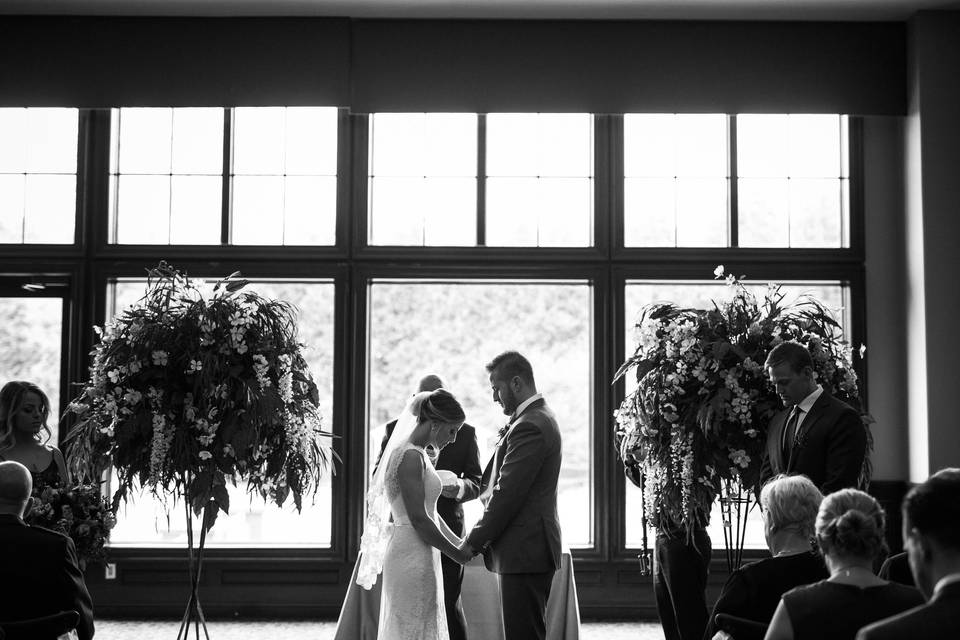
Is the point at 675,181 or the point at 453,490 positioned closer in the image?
the point at 453,490

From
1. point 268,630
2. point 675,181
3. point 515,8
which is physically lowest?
point 268,630

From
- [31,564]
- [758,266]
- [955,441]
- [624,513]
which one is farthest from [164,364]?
[955,441]

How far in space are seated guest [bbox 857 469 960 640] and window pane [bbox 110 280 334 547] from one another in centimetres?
563

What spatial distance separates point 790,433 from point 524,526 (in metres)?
1.22

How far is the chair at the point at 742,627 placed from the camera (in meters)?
2.99

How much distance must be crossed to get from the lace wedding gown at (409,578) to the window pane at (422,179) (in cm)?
328

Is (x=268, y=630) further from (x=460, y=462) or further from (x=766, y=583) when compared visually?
(x=766, y=583)

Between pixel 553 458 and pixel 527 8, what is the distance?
375cm

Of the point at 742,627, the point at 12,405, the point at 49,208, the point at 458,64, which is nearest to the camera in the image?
the point at 742,627

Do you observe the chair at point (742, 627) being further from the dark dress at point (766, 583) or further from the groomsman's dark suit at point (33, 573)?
the groomsman's dark suit at point (33, 573)

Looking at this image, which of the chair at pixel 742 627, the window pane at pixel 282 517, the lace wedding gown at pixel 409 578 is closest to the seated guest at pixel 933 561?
the chair at pixel 742 627

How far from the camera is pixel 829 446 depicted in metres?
4.12

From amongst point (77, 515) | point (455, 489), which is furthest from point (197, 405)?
point (455, 489)

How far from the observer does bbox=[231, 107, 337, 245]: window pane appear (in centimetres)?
741
